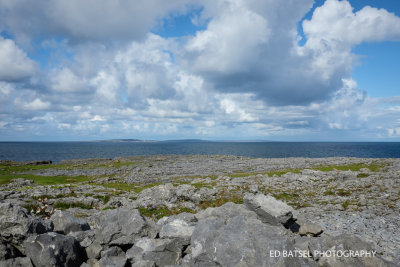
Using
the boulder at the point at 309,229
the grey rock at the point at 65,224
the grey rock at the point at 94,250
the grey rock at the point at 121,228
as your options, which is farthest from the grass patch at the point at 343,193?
the grey rock at the point at 65,224

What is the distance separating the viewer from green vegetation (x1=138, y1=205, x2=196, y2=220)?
72.6ft

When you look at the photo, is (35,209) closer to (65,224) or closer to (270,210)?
(65,224)

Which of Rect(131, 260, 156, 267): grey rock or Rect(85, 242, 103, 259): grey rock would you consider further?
Rect(85, 242, 103, 259): grey rock

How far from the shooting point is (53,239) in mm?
11266

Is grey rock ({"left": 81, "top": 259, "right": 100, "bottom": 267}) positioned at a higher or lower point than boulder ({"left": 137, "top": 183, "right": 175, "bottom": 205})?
higher

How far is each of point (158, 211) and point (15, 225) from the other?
1252cm

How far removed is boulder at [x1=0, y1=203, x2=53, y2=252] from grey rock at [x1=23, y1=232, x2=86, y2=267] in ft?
2.32

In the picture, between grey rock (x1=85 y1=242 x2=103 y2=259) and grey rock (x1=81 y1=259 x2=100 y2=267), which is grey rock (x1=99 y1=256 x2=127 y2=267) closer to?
grey rock (x1=81 y1=259 x2=100 y2=267)

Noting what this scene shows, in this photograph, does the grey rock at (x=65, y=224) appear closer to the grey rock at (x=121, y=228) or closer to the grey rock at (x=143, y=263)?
the grey rock at (x=121, y=228)

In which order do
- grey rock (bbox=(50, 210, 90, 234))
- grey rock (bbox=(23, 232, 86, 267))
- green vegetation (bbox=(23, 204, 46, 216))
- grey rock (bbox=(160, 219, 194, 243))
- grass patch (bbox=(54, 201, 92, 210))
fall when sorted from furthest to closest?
1. grass patch (bbox=(54, 201, 92, 210))
2. green vegetation (bbox=(23, 204, 46, 216))
3. grey rock (bbox=(50, 210, 90, 234))
4. grey rock (bbox=(160, 219, 194, 243))
5. grey rock (bbox=(23, 232, 86, 267))

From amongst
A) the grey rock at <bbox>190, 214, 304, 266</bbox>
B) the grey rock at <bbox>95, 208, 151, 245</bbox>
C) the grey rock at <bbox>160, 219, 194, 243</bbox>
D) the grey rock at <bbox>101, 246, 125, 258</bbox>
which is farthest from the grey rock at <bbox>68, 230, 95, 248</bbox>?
the grey rock at <bbox>190, 214, 304, 266</bbox>

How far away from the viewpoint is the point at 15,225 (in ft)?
39.2

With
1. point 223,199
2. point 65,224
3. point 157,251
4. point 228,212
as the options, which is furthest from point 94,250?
point 223,199

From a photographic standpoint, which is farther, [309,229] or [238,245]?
[309,229]
